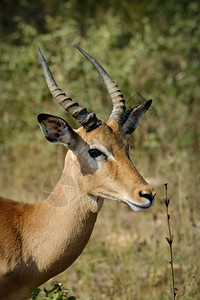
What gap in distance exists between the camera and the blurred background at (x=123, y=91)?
259 inches

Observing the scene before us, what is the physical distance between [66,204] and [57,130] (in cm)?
61

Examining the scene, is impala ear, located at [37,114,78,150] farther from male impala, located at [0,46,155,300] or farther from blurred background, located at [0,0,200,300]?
blurred background, located at [0,0,200,300]

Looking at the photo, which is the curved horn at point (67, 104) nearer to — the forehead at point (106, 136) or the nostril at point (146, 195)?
the forehead at point (106, 136)

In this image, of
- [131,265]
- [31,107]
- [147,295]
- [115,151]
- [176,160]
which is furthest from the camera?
[31,107]

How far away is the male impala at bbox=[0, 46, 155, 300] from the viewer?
3.73 meters

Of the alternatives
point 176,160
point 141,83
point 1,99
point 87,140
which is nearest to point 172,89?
point 141,83

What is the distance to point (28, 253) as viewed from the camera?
3820 millimetres

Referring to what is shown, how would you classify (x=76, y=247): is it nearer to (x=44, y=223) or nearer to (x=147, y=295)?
(x=44, y=223)

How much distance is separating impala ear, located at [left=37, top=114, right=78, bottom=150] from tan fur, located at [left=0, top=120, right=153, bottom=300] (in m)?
0.05

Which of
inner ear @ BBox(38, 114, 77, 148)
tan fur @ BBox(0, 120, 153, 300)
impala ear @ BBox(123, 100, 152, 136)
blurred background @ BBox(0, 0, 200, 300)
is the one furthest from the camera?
blurred background @ BBox(0, 0, 200, 300)

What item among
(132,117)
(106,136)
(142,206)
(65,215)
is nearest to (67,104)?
(106,136)

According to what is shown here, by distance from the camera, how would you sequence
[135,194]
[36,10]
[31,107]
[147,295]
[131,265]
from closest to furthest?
1. [135,194]
2. [147,295]
3. [131,265]
4. [31,107]
5. [36,10]

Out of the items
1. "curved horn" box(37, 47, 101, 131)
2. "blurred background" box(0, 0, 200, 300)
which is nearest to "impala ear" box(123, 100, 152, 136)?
"curved horn" box(37, 47, 101, 131)

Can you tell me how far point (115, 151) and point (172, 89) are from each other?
582 cm
